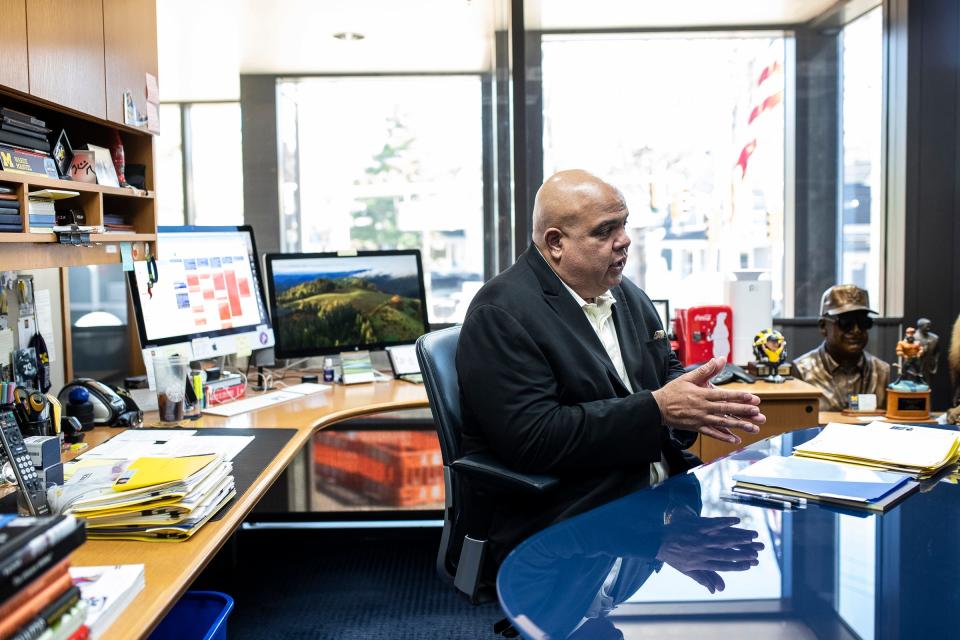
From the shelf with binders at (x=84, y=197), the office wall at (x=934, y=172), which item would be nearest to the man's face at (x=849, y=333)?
the office wall at (x=934, y=172)

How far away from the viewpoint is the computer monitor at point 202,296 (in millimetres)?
2621

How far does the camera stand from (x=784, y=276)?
12.6 feet

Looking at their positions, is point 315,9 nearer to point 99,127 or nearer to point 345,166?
point 345,166

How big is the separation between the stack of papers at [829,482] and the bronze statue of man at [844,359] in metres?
1.47

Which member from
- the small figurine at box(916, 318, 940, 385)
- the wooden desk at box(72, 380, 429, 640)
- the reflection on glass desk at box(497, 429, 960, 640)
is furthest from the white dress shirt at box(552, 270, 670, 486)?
the small figurine at box(916, 318, 940, 385)

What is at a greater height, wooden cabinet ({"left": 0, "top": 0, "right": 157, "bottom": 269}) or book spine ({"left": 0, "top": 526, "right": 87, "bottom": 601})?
wooden cabinet ({"left": 0, "top": 0, "right": 157, "bottom": 269})

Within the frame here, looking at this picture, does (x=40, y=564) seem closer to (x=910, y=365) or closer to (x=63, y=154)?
(x=63, y=154)

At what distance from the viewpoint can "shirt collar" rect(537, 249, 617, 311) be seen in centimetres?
197

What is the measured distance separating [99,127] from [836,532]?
2.13 metres

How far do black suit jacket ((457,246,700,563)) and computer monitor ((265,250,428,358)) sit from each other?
1.40 m

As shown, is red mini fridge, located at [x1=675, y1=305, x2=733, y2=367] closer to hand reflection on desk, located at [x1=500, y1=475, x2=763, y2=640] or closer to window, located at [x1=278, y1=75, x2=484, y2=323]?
window, located at [x1=278, y1=75, x2=484, y2=323]

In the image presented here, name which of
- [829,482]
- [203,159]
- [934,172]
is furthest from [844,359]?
[203,159]

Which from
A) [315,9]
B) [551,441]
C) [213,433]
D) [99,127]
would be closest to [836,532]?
[551,441]

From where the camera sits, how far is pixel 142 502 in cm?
146
